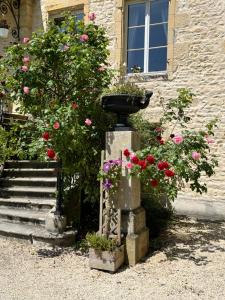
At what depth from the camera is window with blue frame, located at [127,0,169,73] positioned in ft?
24.4

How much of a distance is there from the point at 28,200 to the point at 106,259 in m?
2.45

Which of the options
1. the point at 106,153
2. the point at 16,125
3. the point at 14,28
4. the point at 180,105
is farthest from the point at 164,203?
the point at 14,28

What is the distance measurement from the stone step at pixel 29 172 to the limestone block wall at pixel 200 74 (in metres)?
2.24

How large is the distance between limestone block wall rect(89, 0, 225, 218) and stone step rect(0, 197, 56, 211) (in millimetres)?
2512

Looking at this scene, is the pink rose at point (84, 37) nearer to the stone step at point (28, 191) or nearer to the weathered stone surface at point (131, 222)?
the weathered stone surface at point (131, 222)

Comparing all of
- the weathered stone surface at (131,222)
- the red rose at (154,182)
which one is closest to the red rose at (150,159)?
the red rose at (154,182)

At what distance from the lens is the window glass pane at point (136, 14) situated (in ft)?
25.5

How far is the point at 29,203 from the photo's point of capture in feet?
19.2

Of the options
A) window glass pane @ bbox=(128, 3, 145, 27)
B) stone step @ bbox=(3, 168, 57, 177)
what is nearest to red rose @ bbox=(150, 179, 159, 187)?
stone step @ bbox=(3, 168, 57, 177)

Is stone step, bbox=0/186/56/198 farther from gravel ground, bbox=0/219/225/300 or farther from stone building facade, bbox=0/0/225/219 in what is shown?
stone building facade, bbox=0/0/225/219

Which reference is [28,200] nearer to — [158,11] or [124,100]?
[124,100]

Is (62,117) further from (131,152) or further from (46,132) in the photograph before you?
(131,152)

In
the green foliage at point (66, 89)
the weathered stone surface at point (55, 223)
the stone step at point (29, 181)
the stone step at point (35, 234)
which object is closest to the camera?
the green foliage at point (66, 89)

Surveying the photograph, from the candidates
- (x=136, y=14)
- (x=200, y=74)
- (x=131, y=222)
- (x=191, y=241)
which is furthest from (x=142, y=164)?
(x=136, y=14)
